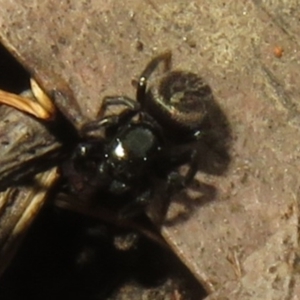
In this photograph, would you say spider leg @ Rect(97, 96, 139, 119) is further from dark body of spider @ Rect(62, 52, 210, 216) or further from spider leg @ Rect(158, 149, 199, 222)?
spider leg @ Rect(158, 149, 199, 222)

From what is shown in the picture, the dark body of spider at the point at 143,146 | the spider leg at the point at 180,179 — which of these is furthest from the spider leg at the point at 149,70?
the spider leg at the point at 180,179

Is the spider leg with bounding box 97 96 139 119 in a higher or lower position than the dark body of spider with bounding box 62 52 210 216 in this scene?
higher

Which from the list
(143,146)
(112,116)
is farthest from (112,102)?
(143,146)

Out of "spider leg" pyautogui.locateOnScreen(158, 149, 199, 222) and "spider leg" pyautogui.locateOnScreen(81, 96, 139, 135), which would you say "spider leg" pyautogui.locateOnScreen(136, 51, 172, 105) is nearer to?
"spider leg" pyautogui.locateOnScreen(81, 96, 139, 135)

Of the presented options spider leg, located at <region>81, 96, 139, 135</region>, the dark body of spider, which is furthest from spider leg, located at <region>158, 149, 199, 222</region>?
spider leg, located at <region>81, 96, 139, 135</region>

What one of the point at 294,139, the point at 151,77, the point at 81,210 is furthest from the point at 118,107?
the point at 294,139

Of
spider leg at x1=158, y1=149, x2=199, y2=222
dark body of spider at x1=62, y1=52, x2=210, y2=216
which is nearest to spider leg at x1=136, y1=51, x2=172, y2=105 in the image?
dark body of spider at x1=62, y1=52, x2=210, y2=216

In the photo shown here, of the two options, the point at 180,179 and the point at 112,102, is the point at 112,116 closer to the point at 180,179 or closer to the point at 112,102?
the point at 112,102
